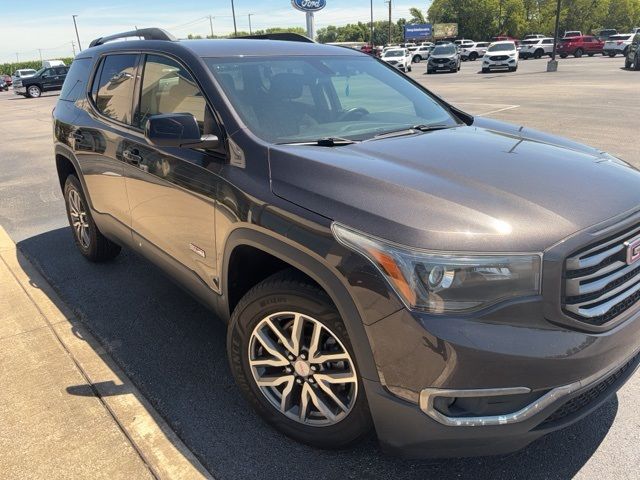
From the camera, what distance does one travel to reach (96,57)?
169 inches

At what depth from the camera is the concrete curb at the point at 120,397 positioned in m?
2.44

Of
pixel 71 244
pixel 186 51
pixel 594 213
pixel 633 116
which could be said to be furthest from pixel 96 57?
pixel 633 116

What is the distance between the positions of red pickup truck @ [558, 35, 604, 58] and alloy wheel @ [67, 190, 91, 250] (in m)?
52.2

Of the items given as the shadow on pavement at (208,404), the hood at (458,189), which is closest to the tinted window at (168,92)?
the hood at (458,189)

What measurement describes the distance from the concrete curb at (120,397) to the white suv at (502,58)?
32554 millimetres

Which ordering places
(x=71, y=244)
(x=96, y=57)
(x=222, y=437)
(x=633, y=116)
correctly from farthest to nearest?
(x=633, y=116) → (x=71, y=244) → (x=96, y=57) → (x=222, y=437)

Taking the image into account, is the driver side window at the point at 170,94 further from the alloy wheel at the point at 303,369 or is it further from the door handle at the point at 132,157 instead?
the alloy wheel at the point at 303,369

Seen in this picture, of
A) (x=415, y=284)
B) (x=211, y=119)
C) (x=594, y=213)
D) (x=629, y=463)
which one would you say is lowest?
(x=629, y=463)

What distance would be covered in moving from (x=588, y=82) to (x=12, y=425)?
23.9 metres

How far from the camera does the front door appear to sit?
2764 millimetres

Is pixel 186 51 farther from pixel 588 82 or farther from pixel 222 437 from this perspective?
pixel 588 82

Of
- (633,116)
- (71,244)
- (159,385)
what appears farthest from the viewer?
(633,116)

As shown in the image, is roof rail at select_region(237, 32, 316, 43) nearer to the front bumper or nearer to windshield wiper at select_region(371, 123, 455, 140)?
windshield wiper at select_region(371, 123, 455, 140)

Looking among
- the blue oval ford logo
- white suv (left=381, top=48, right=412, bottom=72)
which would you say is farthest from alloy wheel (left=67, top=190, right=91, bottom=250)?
white suv (left=381, top=48, right=412, bottom=72)
